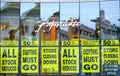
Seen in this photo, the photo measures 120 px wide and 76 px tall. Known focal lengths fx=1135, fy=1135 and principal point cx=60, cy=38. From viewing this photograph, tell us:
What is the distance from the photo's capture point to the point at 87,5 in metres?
67.9

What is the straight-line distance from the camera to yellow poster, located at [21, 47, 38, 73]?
6788 centimetres

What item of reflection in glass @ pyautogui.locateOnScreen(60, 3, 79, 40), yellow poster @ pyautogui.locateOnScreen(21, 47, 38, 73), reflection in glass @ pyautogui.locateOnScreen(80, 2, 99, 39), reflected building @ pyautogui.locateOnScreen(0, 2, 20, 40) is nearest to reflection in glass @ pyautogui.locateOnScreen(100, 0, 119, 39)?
reflection in glass @ pyautogui.locateOnScreen(80, 2, 99, 39)

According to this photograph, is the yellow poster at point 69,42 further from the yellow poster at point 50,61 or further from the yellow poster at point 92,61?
the yellow poster at point 92,61

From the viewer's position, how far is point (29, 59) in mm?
67875

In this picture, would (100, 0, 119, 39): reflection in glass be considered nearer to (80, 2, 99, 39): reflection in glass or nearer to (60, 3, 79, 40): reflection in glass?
(80, 2, 99, 39): reflection in glass

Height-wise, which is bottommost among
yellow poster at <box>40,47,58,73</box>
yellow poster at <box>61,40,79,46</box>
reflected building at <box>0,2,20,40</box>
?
yellow poster at <box>40,47,58,73</box>

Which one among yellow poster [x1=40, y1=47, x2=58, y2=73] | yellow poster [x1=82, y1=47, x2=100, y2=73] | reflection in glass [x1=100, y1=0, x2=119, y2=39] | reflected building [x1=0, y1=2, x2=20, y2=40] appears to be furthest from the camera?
reflected building [x1=0, y1=2, x2=20, y2=40]

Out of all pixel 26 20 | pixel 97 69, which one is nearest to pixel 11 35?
pixel 26 20

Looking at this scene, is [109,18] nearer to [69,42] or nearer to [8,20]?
[69,42]

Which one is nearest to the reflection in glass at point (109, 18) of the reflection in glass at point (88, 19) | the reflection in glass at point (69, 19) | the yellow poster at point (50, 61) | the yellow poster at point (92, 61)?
the reflection in glass at point (88, 19)

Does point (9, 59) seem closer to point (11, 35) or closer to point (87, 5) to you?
point (11, 35)

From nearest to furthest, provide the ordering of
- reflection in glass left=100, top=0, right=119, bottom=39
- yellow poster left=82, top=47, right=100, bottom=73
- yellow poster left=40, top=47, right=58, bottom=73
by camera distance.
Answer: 1. reflection in glass left=100, top=0, right=119, bottom=39
2. yellow poster left=82, top=47, right=100, bottom=73
3. yellow poster left=40, top=47, right=58, bottom=73

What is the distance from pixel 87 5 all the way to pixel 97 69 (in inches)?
153

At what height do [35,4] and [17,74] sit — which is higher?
[35,4]
